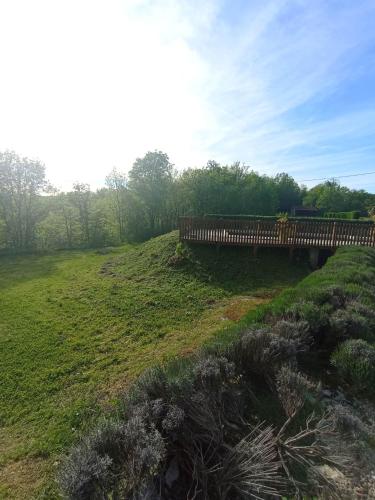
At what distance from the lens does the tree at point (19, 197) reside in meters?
18.5

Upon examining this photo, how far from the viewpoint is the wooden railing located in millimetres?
9352

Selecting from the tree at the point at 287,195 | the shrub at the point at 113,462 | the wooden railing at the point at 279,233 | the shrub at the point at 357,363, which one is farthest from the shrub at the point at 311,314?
the tree at the point at 287,195

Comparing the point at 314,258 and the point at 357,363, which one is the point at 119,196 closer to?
the point at 314,258

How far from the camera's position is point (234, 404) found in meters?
2.10

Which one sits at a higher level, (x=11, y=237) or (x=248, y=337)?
(x=248, y=337)

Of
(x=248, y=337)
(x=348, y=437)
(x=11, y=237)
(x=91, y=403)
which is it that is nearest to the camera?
(x=348, y=437)

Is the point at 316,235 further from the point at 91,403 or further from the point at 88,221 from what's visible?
the point at 88,221

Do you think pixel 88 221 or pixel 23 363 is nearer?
pixel 23 363

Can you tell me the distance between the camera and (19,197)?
1916cm

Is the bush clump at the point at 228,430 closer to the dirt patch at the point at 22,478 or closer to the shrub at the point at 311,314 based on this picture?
the shrub at the point at 311,314

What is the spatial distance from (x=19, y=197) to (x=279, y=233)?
17873 millimetres

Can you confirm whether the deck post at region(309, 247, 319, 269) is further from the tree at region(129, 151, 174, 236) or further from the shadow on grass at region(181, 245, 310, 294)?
the tree at region(129, 151, 174, 236)

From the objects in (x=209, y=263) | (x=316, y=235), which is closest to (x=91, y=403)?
(x=209, y=263)

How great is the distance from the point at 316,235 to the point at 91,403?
865 cm
